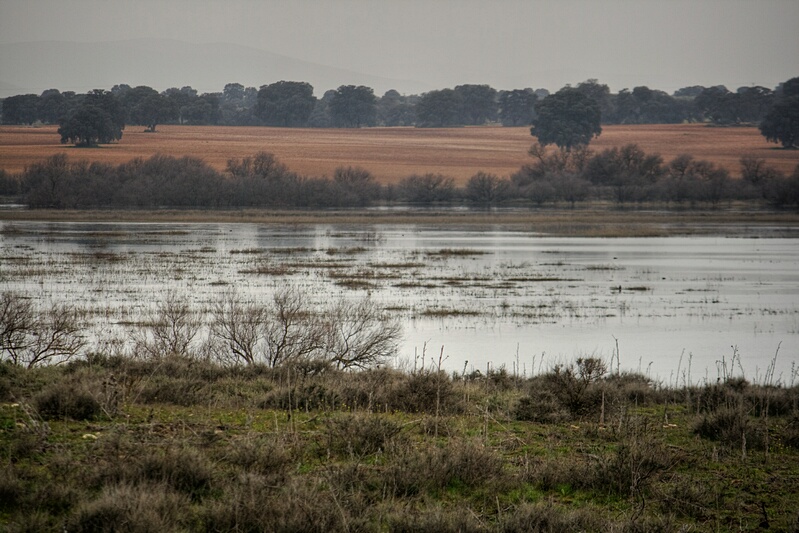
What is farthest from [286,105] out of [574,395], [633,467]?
[633,467]

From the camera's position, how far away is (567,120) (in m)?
139

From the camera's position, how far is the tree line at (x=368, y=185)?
9206cm

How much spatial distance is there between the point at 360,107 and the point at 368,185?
90.1 m

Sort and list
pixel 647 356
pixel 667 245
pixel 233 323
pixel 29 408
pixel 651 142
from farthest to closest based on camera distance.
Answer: pixel 651 142 → pixel 667 245 → pixel 647 356 → pixel 233 323 → pixel 29 408

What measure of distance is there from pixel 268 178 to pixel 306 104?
8324 centimetres

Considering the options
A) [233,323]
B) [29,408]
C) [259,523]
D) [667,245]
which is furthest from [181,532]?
[667,245]

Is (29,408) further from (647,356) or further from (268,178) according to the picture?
(268,178)

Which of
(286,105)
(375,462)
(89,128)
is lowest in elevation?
(375,462)

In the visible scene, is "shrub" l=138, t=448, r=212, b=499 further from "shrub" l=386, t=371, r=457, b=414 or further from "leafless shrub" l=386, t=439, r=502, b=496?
"shrub" l=386, t=371, r=457, b=414

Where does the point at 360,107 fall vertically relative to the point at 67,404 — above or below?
above

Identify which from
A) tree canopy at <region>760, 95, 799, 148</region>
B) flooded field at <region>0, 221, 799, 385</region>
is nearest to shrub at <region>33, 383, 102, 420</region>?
flooded field at <region>0, 221, 799, 385</region>

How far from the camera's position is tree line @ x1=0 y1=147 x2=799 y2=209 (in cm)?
9206

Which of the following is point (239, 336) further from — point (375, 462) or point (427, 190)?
point (427, 190)

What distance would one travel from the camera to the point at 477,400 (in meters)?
12.2
